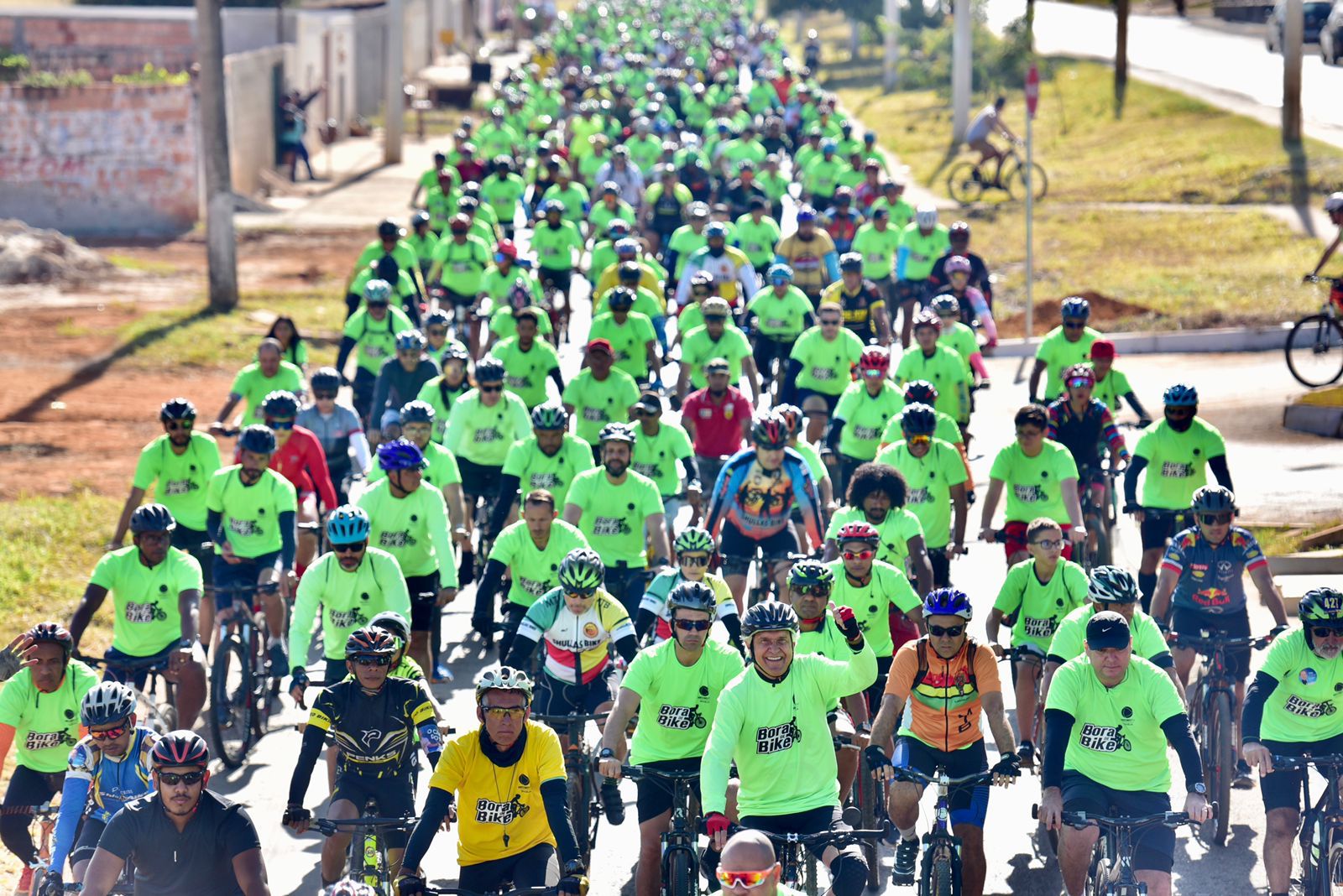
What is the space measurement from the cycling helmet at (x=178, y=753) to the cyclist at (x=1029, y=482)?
675 cm

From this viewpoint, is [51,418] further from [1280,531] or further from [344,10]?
[344,10]

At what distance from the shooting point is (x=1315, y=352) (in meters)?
22.3

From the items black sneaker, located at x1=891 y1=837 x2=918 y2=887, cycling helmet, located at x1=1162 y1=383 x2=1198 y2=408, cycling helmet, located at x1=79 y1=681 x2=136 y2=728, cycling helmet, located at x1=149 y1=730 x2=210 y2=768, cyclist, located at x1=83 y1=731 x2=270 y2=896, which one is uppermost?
cycling helmet, located at x1=1162 y1=383 x2=1198 y2=408

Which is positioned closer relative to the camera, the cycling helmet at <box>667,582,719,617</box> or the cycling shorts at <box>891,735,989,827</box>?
the cycling helmet at <box>667,582,719,617</box>

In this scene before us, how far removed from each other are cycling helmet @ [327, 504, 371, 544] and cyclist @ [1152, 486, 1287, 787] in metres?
4.53

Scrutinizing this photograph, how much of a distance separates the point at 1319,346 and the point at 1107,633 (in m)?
14.7

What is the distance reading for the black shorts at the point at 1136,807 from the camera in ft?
28.9

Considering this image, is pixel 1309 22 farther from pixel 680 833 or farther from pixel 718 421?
pixel 680 833

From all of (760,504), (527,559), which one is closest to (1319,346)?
(760,504)

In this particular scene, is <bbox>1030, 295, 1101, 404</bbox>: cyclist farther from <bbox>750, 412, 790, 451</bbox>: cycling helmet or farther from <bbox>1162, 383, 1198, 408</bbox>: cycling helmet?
<bbox>750, 412, 790, 451</bbox>: cycling helmet

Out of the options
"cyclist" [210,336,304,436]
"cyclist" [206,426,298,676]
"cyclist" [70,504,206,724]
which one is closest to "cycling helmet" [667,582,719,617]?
"cyclist" [70,504,206,724]

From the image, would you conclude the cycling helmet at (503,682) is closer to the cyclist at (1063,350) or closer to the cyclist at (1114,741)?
the cyclist at (1114,741)

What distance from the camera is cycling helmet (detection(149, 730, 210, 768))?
7.81 metres

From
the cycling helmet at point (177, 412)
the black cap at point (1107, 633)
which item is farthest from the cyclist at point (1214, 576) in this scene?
the cycling helmet at point (177, 412)
